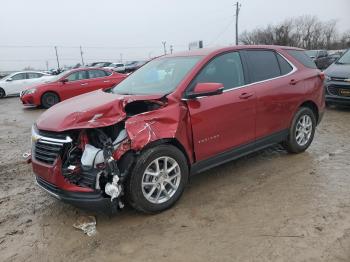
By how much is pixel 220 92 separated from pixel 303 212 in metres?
1.61

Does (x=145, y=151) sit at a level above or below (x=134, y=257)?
above

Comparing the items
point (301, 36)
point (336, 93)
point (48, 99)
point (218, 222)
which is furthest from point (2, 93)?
point (301, 36)

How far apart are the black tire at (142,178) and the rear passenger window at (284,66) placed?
2395mm

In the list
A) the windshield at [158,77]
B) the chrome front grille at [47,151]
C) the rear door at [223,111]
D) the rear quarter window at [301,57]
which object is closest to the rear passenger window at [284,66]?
the rear quarter window at [301,57]

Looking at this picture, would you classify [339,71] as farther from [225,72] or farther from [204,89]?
[204,89]

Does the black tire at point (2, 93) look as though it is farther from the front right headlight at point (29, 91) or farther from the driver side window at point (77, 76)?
the driver side window at point (77, 76)

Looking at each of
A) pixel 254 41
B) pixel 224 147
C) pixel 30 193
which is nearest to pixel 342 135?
pixel 224 147

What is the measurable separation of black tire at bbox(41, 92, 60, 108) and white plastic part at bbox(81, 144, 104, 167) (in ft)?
36.5

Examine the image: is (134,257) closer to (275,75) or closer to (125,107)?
(125,107)

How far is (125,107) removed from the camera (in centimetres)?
414

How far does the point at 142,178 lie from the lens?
3916 millimetres

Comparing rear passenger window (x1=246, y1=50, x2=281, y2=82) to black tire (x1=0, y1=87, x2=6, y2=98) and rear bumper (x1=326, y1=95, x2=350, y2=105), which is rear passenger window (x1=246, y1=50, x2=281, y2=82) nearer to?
rear bumper (x1=326, y1=95, x2=350, y2=105)

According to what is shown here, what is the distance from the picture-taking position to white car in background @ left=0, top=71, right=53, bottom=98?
783 inches

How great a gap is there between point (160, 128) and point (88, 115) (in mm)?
757
